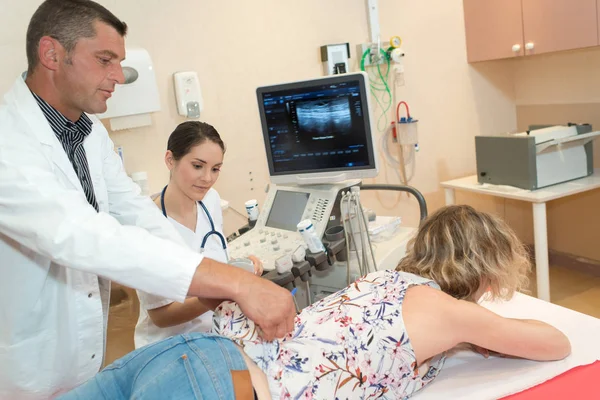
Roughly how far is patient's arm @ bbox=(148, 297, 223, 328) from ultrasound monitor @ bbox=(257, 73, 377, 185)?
31.1 inches

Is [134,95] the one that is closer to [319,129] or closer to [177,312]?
[319,129]

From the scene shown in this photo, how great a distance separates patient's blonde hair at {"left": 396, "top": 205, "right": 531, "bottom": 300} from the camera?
153cm

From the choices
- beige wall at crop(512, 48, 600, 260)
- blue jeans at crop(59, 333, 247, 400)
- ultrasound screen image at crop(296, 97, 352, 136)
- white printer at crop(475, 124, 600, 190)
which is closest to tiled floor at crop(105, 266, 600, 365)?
beige wall at crop(512, 48, 600, 260)

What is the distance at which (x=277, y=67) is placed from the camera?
3010mm

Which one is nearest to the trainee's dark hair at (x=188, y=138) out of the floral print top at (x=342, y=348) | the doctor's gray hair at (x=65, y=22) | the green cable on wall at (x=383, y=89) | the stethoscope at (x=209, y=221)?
the stethoscope at (x=209, y=221)

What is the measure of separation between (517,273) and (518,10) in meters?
2.22

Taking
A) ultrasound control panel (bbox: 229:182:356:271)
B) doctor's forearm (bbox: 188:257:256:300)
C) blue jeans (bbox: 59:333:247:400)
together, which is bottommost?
blue jeans (bbox: 59:333:247:400)

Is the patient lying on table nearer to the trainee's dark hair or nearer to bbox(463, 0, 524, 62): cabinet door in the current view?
the trainee's dark hair

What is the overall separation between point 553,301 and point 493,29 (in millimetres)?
1652

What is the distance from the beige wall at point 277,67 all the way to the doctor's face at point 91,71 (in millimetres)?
1206

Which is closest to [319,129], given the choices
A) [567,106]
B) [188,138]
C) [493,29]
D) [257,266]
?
[188,138]

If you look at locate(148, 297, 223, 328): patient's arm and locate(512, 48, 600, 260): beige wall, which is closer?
locate(148, 297, 223, 328): patient's arm

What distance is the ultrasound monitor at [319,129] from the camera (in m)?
2.07

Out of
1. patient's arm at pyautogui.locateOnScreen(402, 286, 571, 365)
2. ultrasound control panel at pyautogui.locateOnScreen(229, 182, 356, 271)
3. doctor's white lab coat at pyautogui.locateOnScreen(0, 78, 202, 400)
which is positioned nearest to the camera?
doctor's white lab coat at pyautogui.locateOnScreen(0, 78, 202, 400)
